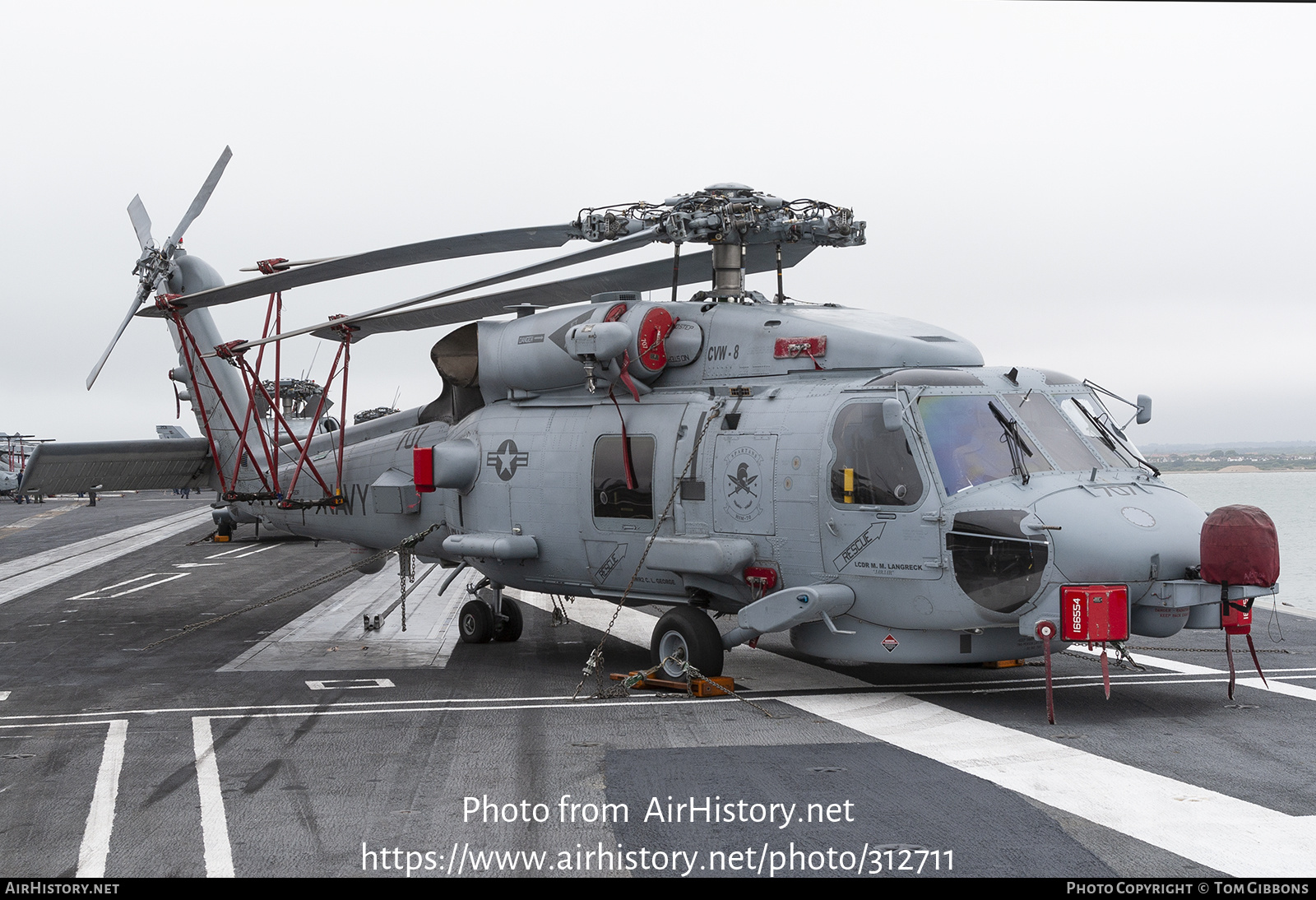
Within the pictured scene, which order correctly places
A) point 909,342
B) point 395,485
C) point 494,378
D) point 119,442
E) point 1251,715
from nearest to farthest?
1. point 1251,715
2. point 909,342
3. point 494,378
4. point 395,485
5. point 119,442

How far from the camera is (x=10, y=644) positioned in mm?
16203

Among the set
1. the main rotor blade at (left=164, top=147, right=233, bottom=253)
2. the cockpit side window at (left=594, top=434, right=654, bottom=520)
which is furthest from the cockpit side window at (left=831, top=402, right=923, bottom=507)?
the main rotor blade at (left=164, top=147, right=233, bottom=253)

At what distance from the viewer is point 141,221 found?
18078 mm

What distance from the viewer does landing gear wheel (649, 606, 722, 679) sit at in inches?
476

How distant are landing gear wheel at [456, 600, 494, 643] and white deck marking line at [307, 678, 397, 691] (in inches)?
108

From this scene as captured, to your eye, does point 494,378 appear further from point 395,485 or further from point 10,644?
A: point 10,644

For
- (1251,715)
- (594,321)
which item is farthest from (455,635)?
(1251,715)

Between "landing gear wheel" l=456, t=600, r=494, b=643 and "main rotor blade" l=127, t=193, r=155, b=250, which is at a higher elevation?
"main rotor blade" l=127, t=193, r=155, b=250

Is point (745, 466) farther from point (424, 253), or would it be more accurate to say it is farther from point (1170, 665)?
point (1170, 665)

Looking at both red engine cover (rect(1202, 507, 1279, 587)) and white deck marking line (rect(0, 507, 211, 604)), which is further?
white deck marking line (rect(0, 507, 211, 604))

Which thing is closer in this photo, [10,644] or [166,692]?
[166,692]

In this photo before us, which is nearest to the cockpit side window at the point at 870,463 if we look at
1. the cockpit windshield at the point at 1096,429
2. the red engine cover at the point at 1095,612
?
the red engine cover at the point at 1095,612

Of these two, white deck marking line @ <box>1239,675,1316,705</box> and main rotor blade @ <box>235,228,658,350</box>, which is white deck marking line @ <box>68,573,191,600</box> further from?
white deck marking line @ <box>1239,675,1316,705</box>

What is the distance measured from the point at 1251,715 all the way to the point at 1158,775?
270 cm
